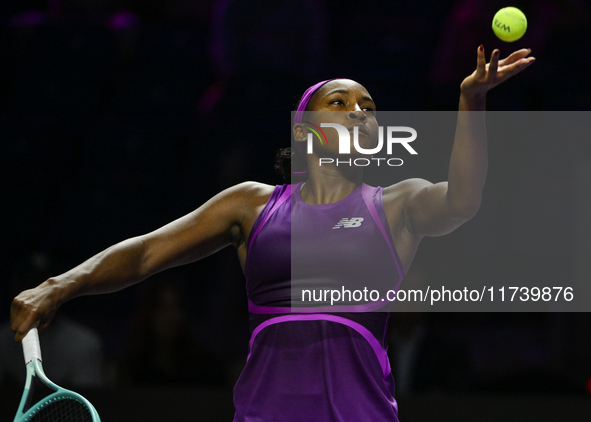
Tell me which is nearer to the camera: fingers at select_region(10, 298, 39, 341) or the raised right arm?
fingers at select_region(10, 298, 39, 341)

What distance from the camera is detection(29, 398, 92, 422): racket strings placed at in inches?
56.8

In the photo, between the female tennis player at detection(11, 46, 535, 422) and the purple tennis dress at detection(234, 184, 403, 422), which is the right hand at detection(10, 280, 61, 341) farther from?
the purple tennis dress at detection(234, 184, 403, 422)

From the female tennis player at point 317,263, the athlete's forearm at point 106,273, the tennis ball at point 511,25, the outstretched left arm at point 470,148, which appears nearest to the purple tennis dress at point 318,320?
the female tennis player at point 317,263

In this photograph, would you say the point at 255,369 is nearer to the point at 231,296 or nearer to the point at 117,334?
the point at 231,296

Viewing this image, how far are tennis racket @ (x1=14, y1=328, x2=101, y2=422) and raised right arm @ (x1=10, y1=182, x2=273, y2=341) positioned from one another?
4.6 inches

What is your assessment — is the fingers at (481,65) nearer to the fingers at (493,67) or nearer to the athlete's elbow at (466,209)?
the fingers at (493,67)

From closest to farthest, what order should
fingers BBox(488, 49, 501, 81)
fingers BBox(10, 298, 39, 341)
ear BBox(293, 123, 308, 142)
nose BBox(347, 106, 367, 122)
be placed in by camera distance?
fingers BBox(488, 49, 501, 81)
fingers BBox(10, 298, 39, 341)
nose BBox(347, 106, 367, 122)
ear BBox(293, 123, 308, 142)

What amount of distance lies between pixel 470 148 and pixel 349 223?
13.1 inches

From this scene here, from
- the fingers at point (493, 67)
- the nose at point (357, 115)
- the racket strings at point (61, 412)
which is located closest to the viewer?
the fingers at point (493, 67)

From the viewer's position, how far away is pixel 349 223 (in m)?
1.49

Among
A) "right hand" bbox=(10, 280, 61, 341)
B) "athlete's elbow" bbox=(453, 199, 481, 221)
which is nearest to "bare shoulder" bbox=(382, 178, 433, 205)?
"athlete's elbow" bbox=(453, 199, 481, 221)

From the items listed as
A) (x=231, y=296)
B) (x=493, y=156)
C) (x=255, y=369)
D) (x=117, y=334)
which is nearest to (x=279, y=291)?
(x=255, y=369)

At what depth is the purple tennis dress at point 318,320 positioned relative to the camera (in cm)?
136

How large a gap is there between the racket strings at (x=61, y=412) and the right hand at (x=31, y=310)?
219mm
